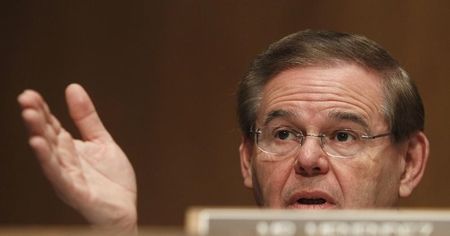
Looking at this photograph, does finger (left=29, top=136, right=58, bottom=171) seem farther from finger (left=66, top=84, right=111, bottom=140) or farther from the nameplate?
the nameplate

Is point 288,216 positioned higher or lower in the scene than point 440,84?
lower

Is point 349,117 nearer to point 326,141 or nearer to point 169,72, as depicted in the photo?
point 326,141

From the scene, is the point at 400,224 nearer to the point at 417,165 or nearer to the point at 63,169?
the point at 63,169

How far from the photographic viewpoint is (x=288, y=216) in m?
1.06

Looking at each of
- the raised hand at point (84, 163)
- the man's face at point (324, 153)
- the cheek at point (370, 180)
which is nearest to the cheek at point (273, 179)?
the man's face at point (324, 153)

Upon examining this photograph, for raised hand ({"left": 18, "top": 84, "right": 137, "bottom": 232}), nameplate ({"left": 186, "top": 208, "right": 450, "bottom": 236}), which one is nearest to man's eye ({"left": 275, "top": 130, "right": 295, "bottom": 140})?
raised hand ({"left": 18, "top": 84, "right": 137, "bottom": 232})

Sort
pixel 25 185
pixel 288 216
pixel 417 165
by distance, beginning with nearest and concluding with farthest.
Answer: pixel 288 216, pixel 417 165, pixel 25 185

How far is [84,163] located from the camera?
5.17 ft

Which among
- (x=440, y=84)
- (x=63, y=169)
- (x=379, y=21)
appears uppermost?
(x=379, y=21)

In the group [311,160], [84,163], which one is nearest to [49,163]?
[84,163]

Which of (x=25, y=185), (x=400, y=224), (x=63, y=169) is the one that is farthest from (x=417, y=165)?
(x=25, y=185)

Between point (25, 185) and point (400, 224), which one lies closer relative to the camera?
point (400, 224)

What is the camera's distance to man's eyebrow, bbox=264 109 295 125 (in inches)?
79.5

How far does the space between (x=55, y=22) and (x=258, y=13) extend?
709 mm
